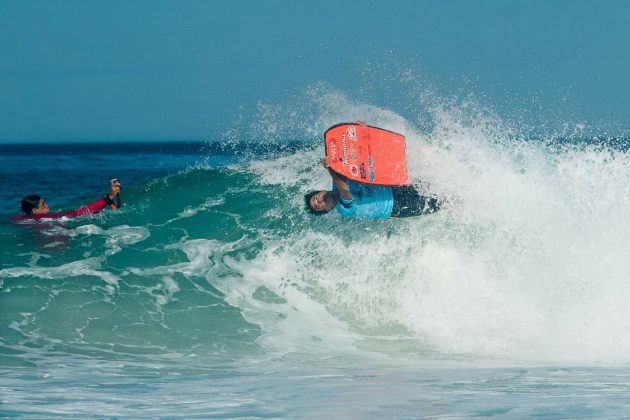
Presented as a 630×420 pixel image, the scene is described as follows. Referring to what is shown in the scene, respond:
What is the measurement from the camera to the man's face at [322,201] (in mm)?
8031

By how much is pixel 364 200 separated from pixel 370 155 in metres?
0.56

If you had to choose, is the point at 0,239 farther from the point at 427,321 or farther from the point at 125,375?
the point at 427,321

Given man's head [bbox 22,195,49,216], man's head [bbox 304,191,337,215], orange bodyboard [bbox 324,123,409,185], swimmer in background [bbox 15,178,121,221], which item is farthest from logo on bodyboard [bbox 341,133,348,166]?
man's head [bbox 22,195,49,216]

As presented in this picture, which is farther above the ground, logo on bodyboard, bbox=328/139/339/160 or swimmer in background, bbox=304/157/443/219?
logo on bodyboard, bbox=328/139/339/160

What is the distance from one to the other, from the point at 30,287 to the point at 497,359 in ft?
19.5

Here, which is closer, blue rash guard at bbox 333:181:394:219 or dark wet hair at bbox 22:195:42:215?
blue rash guard at bbox 333:181:394:219

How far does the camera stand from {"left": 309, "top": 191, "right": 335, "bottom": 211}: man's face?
8.03 meters

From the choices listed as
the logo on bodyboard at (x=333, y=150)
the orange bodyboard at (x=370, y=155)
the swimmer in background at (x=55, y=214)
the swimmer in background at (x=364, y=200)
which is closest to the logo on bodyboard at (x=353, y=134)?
the orange bodyboard at (x=370, y=155)

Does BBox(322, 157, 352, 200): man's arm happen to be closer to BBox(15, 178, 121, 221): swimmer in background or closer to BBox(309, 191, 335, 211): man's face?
BBox(309, 191, 335, 211): man's face

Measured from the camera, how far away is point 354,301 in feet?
27.7

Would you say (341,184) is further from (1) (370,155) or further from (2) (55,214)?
(2) (55,214)

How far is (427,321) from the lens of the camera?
7625 mm

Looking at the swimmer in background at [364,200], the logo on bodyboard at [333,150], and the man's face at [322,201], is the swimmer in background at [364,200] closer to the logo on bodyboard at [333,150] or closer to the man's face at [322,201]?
the man's face at [322,201]

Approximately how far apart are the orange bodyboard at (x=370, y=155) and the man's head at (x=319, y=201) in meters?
0.35
